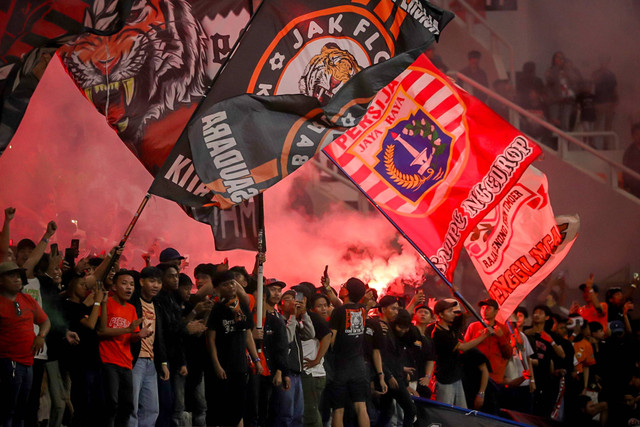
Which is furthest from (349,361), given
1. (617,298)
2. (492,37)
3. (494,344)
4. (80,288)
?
(492,37)

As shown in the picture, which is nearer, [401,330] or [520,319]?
[401,330]

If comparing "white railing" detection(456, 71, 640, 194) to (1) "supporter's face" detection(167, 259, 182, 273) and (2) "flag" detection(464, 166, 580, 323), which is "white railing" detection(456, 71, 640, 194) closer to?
(2) "flag" detection(464, 166, 580, 323)

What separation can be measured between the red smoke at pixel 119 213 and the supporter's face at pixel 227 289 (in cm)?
502

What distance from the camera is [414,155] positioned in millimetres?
8523

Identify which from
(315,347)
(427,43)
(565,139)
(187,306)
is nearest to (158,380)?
(187,306)

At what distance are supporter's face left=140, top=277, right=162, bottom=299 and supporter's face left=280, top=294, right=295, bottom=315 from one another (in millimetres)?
1707

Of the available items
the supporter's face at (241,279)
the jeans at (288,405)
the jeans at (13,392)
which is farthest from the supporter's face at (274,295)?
the jeans at (13,392)

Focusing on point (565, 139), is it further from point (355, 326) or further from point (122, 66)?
point (122, 66)

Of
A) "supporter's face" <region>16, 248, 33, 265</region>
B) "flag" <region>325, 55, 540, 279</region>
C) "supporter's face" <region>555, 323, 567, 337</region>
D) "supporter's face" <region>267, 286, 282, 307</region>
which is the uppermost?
"flag" <region>325, 55, 540, 279</region>

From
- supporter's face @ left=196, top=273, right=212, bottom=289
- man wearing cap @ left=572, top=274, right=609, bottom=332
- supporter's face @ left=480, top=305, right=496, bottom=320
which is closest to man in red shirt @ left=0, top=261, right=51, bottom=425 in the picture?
supporter's face @ left=196, top=273, right=212, bottom=289

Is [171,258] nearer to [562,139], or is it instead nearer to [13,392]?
[13,392]

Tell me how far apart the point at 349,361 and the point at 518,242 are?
2.06 meters

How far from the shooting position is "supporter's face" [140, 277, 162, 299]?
7566 millimetres

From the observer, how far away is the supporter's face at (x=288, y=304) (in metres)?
8.95
